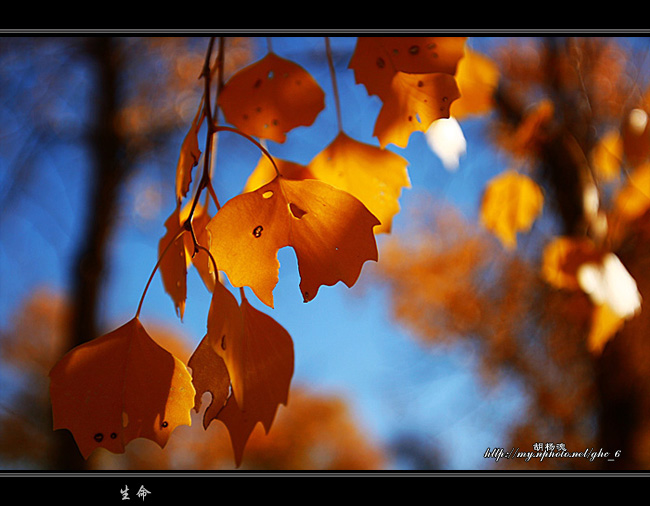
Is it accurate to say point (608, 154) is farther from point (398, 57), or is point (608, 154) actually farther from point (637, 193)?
point (398, 57)

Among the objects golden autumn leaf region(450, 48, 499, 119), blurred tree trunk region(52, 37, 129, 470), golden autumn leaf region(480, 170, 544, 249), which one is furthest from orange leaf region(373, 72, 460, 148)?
blurred tree trunk region(52, 37, 129, 470)

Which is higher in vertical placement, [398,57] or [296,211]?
[398,57]

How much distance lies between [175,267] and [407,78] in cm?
27

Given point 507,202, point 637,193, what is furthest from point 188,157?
point 507,202

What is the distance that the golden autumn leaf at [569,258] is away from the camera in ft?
3.38

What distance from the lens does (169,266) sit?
0.38m

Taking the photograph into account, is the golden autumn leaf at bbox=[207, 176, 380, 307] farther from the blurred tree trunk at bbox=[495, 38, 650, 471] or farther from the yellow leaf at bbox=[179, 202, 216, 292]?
the blurred tree trunk at bbox=[495, 38, 650, 471]

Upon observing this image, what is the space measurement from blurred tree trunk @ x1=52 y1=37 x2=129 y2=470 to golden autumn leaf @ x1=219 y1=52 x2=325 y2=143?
269 cm

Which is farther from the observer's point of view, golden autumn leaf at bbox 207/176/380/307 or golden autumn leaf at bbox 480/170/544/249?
golden autumn leaf at bbox 480/170/544/249

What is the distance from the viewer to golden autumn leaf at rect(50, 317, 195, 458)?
33cm

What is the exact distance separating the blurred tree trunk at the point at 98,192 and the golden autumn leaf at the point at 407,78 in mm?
2759

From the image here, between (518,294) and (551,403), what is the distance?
103 centimetres

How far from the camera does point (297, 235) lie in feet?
1.08
